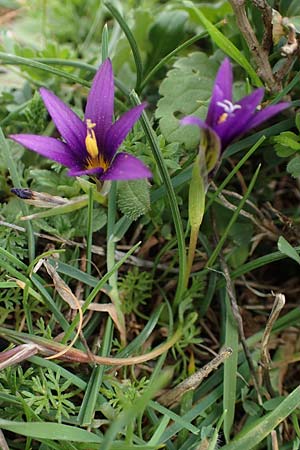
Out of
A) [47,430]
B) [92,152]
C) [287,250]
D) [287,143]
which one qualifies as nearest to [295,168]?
[287,143]

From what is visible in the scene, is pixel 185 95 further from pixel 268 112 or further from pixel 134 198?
pixel 268 112

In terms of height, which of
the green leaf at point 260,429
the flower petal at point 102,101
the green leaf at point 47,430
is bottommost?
the green leaf at point 260,429

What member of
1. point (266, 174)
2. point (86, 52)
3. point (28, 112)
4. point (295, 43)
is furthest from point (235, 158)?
point (86, 52)

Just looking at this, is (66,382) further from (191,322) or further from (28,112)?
(28,112)

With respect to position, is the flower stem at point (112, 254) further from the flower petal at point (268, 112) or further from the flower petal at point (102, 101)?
the flower petal at point (268, 112)

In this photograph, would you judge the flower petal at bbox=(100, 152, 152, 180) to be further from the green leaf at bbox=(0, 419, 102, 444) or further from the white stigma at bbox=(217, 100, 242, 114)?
the green leaf at bbox=(0, 419, 102, 444)

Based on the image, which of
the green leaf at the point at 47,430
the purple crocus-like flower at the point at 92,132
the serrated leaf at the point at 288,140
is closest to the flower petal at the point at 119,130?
the purple crocus-like flower at the point at 92,132
